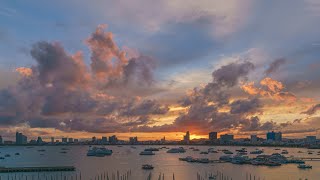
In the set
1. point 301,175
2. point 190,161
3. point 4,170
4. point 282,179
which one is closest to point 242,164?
point 190,161

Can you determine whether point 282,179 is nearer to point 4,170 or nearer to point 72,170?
point 72,170

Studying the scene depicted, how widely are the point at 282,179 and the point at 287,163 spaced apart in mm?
52702

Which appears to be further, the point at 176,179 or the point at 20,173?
the point at 20,173

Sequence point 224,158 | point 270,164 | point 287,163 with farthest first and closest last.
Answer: point 224,158, point 287,163, point 270,164

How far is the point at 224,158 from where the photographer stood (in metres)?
164

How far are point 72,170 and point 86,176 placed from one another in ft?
54.6

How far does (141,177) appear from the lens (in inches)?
3954

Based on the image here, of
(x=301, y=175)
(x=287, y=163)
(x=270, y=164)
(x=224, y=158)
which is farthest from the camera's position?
(x=224, y=158)

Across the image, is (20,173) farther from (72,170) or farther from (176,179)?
(176,179)

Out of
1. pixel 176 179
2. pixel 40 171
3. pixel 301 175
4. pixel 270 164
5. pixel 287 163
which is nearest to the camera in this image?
pixel 176 179

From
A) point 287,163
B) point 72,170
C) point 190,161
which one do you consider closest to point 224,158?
point 190,161

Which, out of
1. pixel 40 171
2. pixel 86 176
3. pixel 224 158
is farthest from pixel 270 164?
pixel 40 171

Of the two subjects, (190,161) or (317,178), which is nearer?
(317,178)

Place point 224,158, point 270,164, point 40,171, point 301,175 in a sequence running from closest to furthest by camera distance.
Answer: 1. point 301,175
2. point 40,171
3. point 270,164
4. point 224,158
